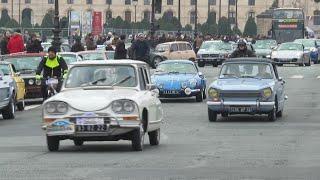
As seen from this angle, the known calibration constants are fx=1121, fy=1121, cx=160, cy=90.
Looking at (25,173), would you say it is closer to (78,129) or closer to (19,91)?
(78,129)

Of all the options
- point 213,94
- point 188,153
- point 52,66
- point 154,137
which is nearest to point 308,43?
point 213,94

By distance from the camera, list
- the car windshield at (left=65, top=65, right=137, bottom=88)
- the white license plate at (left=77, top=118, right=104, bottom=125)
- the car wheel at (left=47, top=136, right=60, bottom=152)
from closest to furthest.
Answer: the white license plate at (left=77, top=118, right=104, bottom=125), the car wheel at (left=47, top=136, right=60, bottom=152), the car windshield at (left=65, top=65, right=137, bottom=88)

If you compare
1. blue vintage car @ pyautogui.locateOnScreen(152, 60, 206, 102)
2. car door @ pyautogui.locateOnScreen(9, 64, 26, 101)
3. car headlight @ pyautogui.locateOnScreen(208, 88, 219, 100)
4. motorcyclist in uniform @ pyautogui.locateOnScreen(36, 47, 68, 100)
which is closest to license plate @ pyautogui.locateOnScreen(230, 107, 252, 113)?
car headlight @ pyautogui.locateOnScreen(208, 88, 219, 100)

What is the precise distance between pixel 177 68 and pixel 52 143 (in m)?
17.2

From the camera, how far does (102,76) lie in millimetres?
18406

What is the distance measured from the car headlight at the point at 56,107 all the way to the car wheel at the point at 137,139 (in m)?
1.14

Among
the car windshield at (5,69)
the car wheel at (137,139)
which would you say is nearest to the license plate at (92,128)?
the car wheel at (137,139)

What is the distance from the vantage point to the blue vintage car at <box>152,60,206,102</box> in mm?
33094

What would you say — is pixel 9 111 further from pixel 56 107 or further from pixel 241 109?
pixel 56 107

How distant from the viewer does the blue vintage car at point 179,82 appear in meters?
33.1

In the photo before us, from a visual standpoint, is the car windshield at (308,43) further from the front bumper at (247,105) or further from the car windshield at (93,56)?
the front bumper at (247,105)

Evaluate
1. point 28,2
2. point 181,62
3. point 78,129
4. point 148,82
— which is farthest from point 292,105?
point 28,2

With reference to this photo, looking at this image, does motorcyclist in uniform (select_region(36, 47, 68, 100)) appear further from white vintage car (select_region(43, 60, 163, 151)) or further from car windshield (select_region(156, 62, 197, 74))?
car windshield (select_region(156, 62, 197, 74))

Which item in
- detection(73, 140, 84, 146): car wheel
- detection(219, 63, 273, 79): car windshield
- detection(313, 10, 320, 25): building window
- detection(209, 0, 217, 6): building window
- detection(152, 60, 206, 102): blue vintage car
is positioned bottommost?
detection(313, 10, 320, 25): building window
